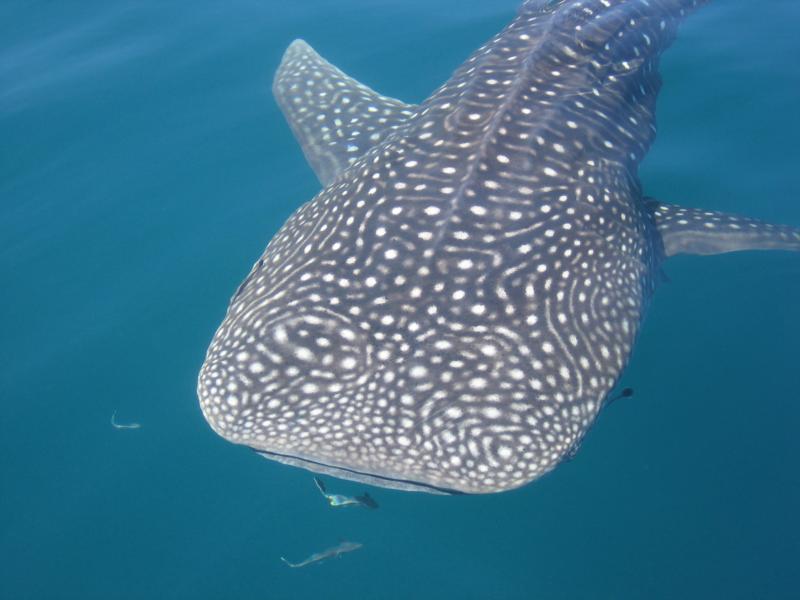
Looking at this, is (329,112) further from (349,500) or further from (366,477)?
(366,477)

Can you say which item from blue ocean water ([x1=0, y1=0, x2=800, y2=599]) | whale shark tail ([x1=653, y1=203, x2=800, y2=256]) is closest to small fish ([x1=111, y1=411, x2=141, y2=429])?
blue ocean water ([x1=0, y1=0, x2=800, y2=599])

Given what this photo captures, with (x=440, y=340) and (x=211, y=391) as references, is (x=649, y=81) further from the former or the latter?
(x=211, y=391)

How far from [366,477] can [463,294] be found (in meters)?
1.33

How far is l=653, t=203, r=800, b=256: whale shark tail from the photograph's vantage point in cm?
616

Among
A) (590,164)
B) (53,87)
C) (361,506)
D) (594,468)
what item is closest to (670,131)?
(590,164)

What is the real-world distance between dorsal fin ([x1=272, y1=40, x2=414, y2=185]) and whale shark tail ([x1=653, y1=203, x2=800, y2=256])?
3058 millimetres

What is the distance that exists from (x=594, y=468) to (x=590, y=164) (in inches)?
125

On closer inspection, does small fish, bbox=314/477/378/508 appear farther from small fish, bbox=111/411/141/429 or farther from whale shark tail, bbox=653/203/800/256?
whale shark tail, bbox=653/203/800/256

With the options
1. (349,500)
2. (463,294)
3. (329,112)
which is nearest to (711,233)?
(463,294)

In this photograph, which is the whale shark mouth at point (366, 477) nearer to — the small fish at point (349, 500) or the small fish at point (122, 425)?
the small fish at point (349, 500)

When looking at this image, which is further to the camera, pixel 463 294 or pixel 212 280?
pixel 212 280

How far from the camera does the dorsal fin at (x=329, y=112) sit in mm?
7539

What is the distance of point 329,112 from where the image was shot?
815cm

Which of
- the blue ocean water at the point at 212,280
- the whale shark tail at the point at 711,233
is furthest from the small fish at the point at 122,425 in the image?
the whale shark tail at the point at 711,233
